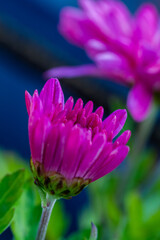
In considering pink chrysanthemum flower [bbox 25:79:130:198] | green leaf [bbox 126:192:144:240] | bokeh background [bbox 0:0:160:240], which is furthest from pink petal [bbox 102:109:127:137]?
bokeh background [bbox 0:0:160:240]

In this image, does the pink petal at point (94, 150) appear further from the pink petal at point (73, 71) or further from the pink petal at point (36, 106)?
the pink petal at point (73, 71)

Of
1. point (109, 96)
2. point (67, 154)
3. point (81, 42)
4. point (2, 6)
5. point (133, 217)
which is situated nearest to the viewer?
point (67, 154)

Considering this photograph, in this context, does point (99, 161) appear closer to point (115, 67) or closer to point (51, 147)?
point (51, 147)

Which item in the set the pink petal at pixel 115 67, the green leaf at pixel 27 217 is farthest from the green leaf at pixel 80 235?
the pink petal at pixel 115 67

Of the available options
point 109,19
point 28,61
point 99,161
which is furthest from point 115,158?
point 28,61

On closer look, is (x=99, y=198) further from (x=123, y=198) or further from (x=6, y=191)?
(x=6, y=191)

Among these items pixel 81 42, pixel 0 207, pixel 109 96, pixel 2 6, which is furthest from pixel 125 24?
pixel 2 6

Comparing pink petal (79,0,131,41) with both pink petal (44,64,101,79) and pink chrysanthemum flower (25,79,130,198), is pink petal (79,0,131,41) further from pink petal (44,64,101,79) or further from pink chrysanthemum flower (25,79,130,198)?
pink chrysanthemum flower (25,79,130,198)
